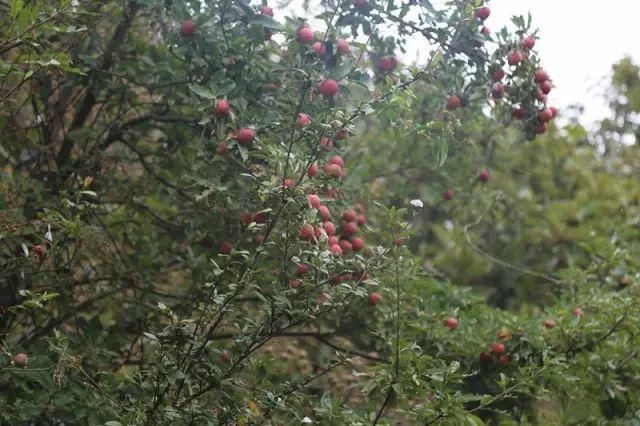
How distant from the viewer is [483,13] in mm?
3240

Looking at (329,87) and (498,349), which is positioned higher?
(329,87)

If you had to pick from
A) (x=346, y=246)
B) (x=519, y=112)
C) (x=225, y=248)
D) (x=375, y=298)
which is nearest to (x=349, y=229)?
(x=346, y=246)

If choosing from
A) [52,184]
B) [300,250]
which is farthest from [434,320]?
[52,184]

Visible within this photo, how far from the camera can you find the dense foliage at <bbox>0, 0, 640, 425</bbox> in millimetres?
2488

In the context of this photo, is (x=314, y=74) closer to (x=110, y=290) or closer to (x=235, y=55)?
(x=235, y=55)

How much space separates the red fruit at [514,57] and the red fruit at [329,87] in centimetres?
74

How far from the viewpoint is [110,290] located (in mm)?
3568

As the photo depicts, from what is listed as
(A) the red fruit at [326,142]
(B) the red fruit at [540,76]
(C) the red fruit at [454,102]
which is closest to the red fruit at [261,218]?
(A) the red fruit at [326,142]

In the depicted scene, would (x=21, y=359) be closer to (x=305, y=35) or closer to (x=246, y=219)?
(x=246, y=219)

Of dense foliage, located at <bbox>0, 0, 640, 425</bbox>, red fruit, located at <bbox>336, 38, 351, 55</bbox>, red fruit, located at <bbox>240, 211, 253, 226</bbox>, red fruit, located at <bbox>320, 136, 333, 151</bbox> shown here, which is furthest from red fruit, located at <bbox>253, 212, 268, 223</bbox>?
red fruit, located at <bbox>336, 38, 351, 55</bbox>

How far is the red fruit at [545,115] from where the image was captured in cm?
326

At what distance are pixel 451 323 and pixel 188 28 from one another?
59.3 inches

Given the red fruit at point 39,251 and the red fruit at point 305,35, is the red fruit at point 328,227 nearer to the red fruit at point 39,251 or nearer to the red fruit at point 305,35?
the red fruit at point 305,35

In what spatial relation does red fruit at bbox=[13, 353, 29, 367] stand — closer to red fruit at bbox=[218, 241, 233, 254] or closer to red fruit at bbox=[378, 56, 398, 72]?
red fruit at bbox=[218, 241, 233, 254]
